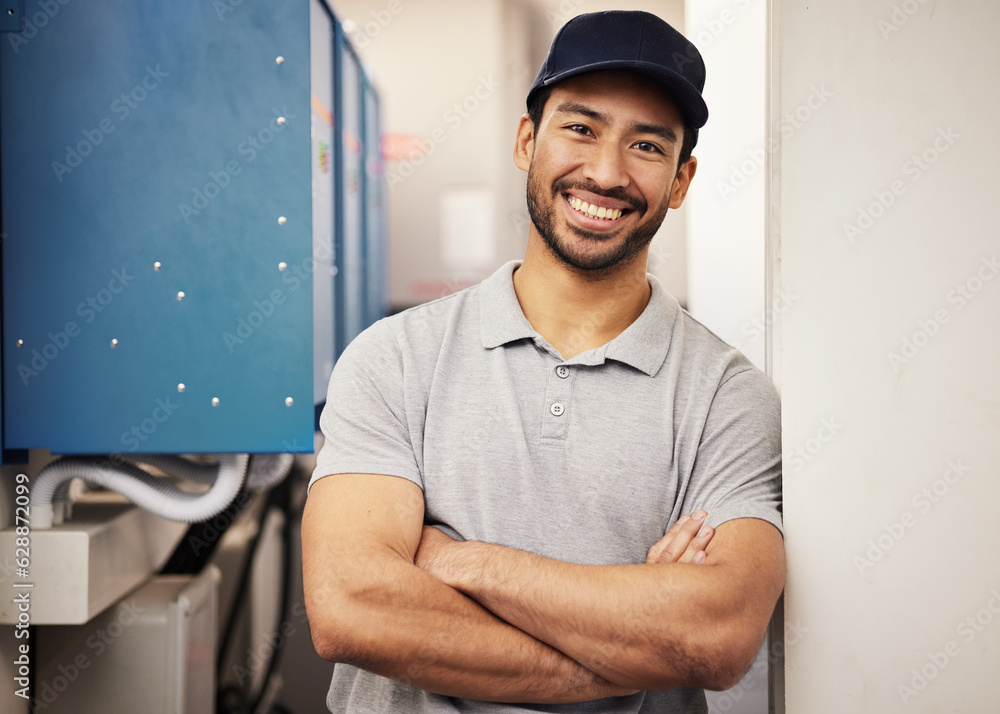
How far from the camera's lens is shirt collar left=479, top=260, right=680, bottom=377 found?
1.08 meters

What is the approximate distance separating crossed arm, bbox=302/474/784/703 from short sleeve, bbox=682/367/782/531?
0.18 feet

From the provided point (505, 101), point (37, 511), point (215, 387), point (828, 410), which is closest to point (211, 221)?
point (215, 387)

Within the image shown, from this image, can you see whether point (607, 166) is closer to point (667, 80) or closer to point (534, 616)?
point (667, 80)

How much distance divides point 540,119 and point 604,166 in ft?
0.56

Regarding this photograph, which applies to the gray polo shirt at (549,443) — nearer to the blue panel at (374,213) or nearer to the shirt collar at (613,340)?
the shirt collar at (613,340)

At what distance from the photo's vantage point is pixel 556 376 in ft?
3.51

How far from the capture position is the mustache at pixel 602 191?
1.12 meters

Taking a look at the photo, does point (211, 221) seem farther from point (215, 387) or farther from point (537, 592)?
point (537, 592)

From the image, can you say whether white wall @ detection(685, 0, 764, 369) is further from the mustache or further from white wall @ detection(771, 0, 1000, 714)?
white wall @ detection(771, 0, 1000, 714)

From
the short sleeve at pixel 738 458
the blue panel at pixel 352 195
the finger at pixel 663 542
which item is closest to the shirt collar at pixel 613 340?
the short sleeve at pixel 738 458

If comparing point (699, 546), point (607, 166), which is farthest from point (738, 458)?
point (607, 166)

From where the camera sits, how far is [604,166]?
3.64ft

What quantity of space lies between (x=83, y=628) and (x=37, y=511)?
0.93 feet

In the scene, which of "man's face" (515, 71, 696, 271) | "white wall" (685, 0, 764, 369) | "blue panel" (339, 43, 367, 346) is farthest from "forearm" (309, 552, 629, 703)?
"blue panel" (339, 43, 367, 346)
